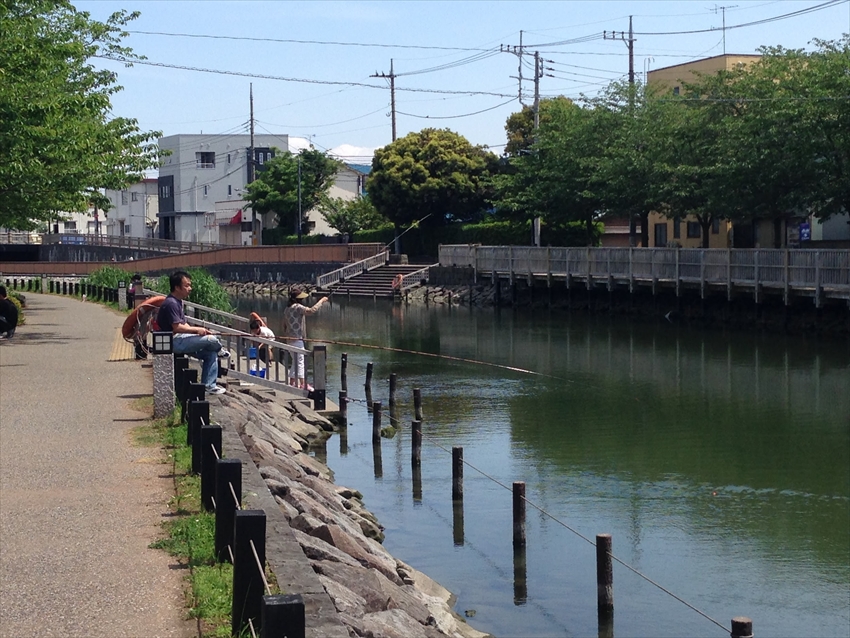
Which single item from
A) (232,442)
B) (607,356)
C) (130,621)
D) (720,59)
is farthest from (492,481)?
(720,59)

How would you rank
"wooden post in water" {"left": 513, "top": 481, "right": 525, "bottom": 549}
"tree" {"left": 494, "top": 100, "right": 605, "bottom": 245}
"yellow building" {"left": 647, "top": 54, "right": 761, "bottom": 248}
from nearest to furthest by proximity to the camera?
"wooden post in water" {"left": 513, "top": 481, "right": 525, "bottom": 549}, "tree" {"left": 494, "top": 100, "right": 605, "bottom": 245}, "yellow building" {"left": 647, "top": 54, "right": 761, "bottom": 248}

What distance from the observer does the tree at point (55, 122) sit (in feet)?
77.9

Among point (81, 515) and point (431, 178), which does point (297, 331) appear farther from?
point (431, 178)

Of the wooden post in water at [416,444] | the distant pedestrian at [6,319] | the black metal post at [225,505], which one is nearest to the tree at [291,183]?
the distant pedestrian at [6,319]

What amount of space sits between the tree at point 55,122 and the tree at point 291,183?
1966 inches

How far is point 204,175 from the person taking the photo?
107 metres

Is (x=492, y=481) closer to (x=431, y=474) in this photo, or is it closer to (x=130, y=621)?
(x=431, y=474)

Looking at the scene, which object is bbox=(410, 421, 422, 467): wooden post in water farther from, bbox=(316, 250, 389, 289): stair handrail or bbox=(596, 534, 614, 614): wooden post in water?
bbox=(316, 250, 389, 289): stair handrail

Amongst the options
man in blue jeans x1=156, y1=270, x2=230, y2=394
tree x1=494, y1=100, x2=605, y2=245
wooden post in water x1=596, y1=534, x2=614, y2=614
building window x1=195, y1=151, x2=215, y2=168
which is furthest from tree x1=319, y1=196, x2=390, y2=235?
wooden post in water x1=596, y1=534, x2=614, y2=614

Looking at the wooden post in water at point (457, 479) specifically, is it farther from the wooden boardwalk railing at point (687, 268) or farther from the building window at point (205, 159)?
the building window at point (205, 159)

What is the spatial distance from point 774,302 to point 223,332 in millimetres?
26980

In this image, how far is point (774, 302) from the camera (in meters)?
42.2

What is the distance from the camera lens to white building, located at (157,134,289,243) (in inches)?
4198

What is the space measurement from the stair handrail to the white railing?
33.3 ft
